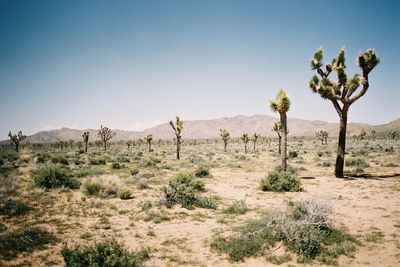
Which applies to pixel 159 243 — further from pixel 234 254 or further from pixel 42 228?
pixel 42 228

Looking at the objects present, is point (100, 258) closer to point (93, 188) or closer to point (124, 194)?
point (124, 194)

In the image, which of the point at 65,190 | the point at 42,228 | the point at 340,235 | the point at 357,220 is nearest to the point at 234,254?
the point at 340,235

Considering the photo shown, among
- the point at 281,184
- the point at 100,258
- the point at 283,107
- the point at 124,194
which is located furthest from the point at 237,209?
the point at 283,107

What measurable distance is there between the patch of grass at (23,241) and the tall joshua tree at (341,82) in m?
16.4

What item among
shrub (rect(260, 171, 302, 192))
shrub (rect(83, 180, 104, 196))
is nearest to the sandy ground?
shrub (rect(83, 180, 104, 196))

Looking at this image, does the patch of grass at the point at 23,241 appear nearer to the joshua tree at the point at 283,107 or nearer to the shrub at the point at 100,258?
the shrub at the point at 100,258

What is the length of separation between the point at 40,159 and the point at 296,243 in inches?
1216

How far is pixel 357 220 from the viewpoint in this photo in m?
10.6

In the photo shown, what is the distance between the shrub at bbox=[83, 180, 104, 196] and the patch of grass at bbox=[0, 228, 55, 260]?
5.52 metres

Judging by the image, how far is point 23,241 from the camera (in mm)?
8633

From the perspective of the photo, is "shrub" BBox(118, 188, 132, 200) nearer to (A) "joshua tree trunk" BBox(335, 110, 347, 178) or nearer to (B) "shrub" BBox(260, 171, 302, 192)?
(B) "shrub" BBox(260, 171, 302, 192)

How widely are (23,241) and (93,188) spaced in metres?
6.63

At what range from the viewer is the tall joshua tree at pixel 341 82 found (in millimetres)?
17859

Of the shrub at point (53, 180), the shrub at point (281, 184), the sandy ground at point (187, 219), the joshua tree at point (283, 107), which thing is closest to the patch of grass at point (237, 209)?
the sandy ground at point (187, 219)
